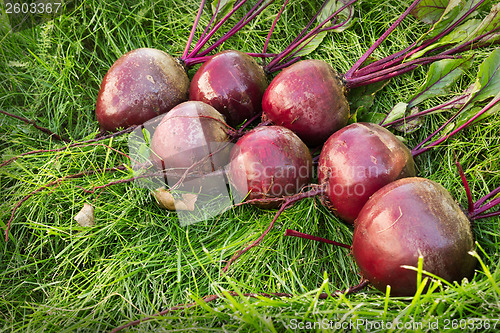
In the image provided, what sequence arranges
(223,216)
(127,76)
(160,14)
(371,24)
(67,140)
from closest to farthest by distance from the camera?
(223,216)
(127,76)
(67,140)
(371,24)
(160,14)

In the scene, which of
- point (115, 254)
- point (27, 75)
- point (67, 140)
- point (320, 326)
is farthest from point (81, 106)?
point (320, 326)

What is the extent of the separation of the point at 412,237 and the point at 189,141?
117cm

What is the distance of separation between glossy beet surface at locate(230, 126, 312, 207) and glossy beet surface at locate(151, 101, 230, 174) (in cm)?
13

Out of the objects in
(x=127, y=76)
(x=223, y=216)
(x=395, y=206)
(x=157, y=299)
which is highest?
(x=127, y=76)

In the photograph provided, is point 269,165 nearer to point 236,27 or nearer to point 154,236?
point 154,236

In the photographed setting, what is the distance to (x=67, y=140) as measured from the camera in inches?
102

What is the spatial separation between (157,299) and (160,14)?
2.16 meters

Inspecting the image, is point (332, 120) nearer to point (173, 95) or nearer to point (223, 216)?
point (223, 216)

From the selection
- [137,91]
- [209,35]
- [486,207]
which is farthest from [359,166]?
[209,35]

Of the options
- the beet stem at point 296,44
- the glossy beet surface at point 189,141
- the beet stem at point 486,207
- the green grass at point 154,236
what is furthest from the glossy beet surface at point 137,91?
the beet stem at point 486,207

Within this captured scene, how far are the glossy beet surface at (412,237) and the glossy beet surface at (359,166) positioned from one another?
5.2 inches

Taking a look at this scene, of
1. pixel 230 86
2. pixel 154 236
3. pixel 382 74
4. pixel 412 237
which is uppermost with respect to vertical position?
pixel 382 74

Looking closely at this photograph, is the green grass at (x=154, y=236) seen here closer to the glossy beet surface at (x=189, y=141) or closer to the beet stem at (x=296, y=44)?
the beet stem at (x=296, y=44)

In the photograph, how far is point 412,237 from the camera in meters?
1.53
